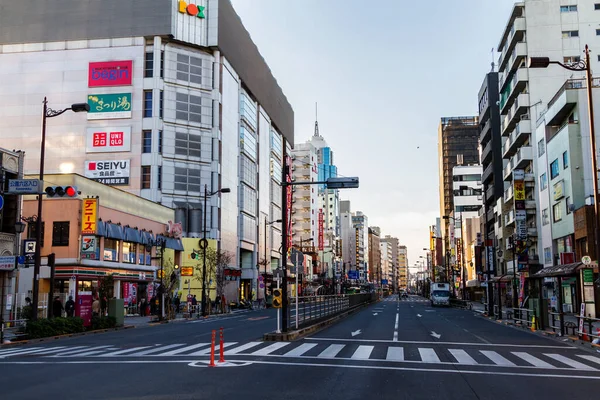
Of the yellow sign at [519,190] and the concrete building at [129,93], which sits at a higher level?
the concrete building at [129,93]

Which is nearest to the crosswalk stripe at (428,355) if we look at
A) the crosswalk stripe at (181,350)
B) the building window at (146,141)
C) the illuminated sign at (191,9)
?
the crosswalk stripe at (181,350)

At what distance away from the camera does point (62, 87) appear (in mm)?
69312

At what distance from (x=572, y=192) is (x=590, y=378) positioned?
3492 centimetres

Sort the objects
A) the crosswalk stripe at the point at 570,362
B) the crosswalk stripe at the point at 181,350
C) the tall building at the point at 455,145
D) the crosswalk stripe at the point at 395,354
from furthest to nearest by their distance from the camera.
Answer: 1. the tall building at the point at 455,145
2. the crosswalk stripe at the point at 181,350
3. the crosswalk stripe at the point at 395,354
4. the crosswalk stripe at the point at 570,362

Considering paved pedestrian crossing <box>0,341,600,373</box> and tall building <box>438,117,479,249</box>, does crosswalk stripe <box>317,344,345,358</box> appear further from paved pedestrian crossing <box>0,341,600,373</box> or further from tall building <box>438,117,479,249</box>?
tall building <box>438,117,479,249</box>

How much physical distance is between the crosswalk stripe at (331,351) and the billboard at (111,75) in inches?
2220

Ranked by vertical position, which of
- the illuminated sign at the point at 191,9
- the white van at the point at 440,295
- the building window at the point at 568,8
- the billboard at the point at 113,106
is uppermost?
the illuminated sign at the point at 191,9

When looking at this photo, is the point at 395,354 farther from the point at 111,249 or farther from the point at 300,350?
the point at 111,249

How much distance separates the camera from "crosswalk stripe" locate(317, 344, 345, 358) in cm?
1789

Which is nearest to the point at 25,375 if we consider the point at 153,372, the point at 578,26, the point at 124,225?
the point at 153,372

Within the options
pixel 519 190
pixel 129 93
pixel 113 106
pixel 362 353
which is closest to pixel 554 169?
pixel 519 190

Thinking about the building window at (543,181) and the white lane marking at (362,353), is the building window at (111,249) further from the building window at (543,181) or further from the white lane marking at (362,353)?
the building window at (543,181)

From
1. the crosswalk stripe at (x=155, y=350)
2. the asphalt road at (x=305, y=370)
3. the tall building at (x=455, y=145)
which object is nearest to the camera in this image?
the asphalt road at (x=305, y=370)

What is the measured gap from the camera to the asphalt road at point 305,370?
448 inches
